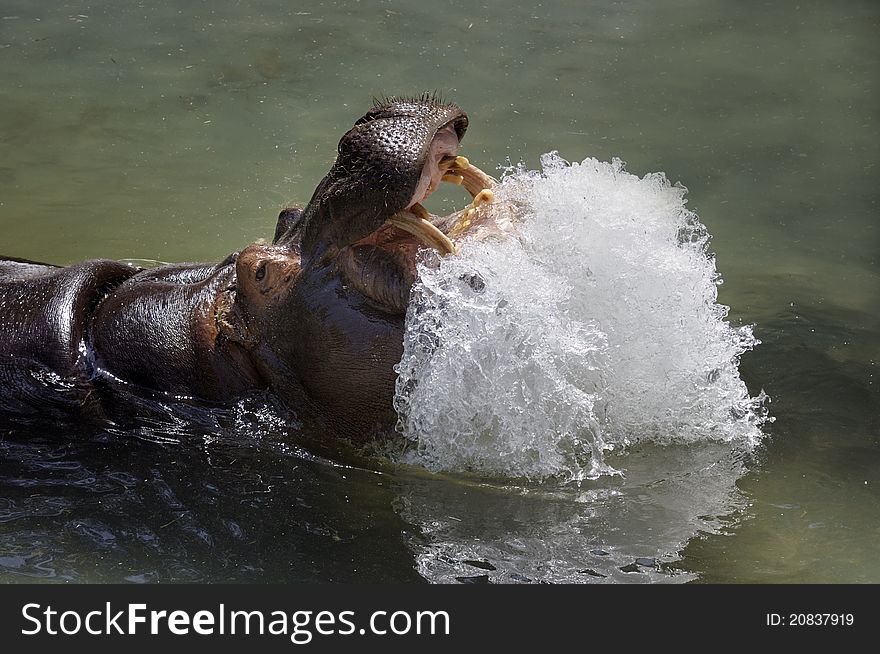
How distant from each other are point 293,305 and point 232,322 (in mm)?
316

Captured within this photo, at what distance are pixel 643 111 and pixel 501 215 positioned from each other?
4.30 metres

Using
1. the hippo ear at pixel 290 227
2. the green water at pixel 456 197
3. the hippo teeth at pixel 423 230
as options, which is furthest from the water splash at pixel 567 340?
the hippo ear at pixel 290 227

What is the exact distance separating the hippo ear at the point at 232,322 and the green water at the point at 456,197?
16.6 inches

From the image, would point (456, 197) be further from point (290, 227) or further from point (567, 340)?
point (567, 340)

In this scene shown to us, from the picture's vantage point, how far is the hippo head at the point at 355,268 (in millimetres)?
3865

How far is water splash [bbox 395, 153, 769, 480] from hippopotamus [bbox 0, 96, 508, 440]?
0.13m

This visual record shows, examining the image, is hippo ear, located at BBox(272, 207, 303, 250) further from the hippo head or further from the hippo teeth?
the hippo teeth

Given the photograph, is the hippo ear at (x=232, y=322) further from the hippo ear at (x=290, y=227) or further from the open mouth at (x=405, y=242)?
the open mouth at (x=405, y=242)

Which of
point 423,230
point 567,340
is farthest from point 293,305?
point 567,340

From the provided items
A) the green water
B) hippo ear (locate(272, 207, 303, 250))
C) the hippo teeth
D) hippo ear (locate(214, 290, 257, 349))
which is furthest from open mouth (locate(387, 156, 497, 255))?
the green water

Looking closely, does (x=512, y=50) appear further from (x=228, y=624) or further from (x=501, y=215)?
(x=228, y=624)

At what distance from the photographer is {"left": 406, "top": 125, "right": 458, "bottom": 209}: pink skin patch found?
385 centimetres

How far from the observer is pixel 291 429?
442cm

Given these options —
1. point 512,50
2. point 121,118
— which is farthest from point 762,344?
point 121,118
